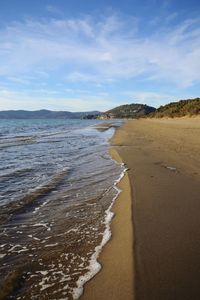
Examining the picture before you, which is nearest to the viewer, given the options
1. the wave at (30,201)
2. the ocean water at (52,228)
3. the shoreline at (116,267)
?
the shoreline at (116,267)

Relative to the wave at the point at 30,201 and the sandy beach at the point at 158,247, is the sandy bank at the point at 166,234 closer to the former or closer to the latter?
the sandy beach at the point at 158,247

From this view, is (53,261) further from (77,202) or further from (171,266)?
(77,202)

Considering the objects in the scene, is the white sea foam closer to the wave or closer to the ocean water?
the ocean water

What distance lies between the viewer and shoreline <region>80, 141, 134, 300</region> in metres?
3.36

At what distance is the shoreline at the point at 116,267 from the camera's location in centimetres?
336

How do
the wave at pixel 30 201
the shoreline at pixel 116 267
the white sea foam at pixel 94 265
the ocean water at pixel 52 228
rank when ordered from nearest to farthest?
the shoreline at pixel 116 267 → the white sea foam at pixel 94 265 → the ocean water at pixel 52 228 → the wave at pixel 30 201

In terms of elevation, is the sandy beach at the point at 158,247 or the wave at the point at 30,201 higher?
the sandy beach at the point at 158,247

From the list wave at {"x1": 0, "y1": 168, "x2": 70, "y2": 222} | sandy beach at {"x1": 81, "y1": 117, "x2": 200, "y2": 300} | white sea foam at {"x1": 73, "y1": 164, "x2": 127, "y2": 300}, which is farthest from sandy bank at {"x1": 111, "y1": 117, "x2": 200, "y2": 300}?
wave at {"x1": 0, "y1": 168, "x2": 70, "y2": 222}

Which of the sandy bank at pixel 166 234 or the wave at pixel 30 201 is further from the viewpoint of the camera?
the wave at pixel 30 201

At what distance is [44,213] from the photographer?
21.0 feet

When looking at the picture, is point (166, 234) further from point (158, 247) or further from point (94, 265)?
point (94, 265)

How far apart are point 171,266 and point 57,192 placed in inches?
186

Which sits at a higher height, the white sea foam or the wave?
the white sea foam

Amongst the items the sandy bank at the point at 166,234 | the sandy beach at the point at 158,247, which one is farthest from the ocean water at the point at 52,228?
the sandy bank at the point at 166,234
